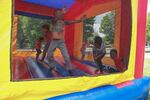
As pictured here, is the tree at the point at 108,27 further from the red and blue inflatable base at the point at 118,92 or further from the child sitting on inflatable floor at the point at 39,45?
the child sitting on inflatable floor at the point at 39,45

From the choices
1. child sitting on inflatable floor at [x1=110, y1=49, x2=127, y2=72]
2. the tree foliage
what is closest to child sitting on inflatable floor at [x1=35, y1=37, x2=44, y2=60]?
the tree foliage

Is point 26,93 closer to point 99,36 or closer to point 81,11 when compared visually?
point 99,36

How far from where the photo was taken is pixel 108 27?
5.08 m

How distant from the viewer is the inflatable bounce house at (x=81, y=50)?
8.84 ft

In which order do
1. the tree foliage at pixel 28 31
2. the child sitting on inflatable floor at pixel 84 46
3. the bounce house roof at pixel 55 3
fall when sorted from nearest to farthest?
the child sitting on inflatable floor at pixel 84 46 → the bounce house roof at pixel 55 3 → the tree foliage at pixel 28 31

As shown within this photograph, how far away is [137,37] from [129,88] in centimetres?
59

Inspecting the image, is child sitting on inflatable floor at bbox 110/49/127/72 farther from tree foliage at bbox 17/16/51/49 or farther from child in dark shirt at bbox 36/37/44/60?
tree foliage at bbox 17/16/51/49

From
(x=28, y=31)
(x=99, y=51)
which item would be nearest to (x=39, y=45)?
(x=28, y=31)

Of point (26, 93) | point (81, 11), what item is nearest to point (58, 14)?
point (26, 93)

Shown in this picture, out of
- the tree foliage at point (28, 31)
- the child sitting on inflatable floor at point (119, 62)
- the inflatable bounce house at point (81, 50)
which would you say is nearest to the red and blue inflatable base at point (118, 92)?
the inflatable bounce house at point (81, 50)

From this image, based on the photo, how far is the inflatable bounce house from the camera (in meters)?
2.69

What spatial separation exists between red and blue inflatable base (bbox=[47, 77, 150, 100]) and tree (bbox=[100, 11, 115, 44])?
3.60 feet

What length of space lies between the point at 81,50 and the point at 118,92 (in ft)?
9.04

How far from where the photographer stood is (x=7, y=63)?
103 inches
